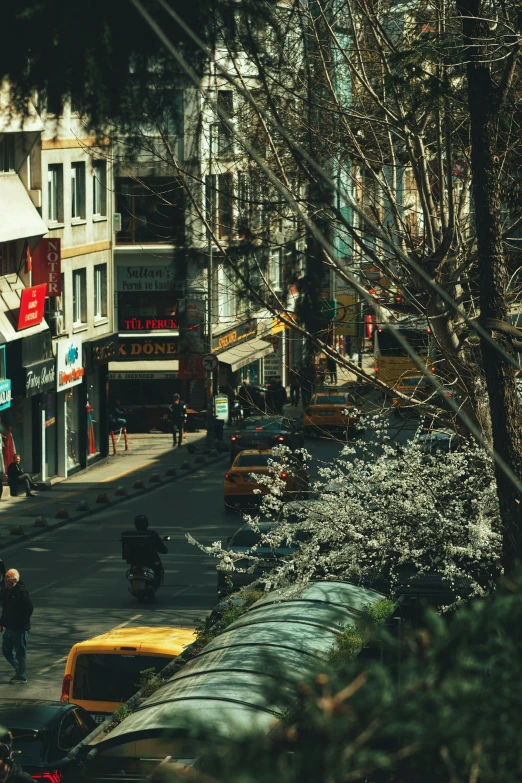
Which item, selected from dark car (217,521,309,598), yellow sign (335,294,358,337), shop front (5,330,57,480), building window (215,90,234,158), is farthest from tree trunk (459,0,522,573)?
shop front (5,330,57,480)

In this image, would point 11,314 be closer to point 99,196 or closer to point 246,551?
point 99,196

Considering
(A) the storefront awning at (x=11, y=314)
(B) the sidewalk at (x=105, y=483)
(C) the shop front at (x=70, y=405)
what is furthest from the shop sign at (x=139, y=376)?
(A) the storefront awning at (x=11, y=314)

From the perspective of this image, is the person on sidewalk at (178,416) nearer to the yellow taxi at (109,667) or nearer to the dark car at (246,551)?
the dark car at (246,551)

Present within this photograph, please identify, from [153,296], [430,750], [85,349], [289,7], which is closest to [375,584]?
[289,7]

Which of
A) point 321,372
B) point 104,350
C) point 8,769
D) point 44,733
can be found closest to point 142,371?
point 104,350

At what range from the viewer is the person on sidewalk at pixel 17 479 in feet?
108

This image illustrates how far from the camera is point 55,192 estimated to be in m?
35.0

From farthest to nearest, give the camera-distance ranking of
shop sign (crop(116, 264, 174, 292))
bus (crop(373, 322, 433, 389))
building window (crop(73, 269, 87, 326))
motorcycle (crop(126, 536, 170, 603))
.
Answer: shop sign (crop(116, 264, 174, 292)) → building window (crop(73, 269, 87, 326)) → motorcycle (crop(126, 536, 170, 603)) → bus (crop(373, 322, 433, 389))

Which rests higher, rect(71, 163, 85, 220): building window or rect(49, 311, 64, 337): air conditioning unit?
rect(71, 163, 85, 220): building window

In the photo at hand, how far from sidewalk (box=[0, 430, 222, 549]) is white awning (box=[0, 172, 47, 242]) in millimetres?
7227

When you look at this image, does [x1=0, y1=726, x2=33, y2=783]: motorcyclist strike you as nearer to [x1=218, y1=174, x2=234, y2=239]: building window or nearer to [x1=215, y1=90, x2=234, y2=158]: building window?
[x1=218, y1=174, x2=234, y2=239]: building window

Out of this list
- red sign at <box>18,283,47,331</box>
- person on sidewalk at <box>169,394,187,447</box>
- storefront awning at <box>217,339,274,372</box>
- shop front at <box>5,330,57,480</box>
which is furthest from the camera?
storefront awning at <box>217,339,274,372</box>

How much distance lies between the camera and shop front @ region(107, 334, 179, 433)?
45969mm

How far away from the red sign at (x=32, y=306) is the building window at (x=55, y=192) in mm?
3109
